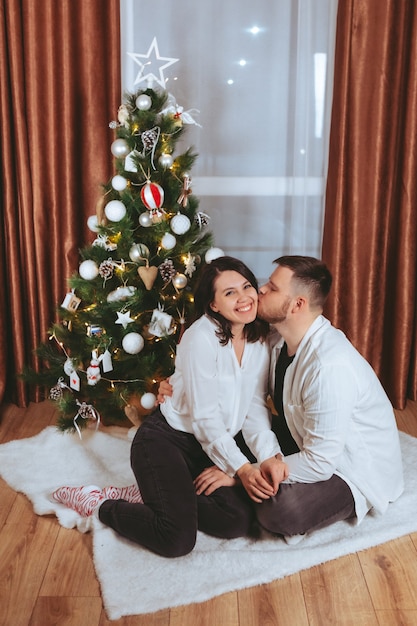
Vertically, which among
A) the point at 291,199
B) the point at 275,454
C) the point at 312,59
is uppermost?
the point at 312,59

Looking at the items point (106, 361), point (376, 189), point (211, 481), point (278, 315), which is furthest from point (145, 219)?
point (376, 189)

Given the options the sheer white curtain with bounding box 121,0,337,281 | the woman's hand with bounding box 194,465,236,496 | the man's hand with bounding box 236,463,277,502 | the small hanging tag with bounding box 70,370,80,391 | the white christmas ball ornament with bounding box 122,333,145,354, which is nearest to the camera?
the man's hand with bounding box 236,463,277,502

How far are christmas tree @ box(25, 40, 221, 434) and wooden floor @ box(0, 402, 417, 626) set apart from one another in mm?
667

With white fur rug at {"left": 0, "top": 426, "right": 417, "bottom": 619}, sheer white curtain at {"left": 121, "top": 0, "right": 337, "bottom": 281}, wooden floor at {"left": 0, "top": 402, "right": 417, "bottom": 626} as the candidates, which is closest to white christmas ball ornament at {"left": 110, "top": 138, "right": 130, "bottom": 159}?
sheer white curtain at {"left": 121, "top": 0, "right": 337, "bottom": 281}

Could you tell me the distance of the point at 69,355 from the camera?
2912 millimetres

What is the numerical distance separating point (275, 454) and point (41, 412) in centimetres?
127

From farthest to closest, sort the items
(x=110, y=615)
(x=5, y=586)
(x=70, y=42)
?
(x=70, y=42) < (x=5, y=586) < (x=110, y=615)

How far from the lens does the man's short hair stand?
223 cm

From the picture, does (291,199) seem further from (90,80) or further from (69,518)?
(69,518)

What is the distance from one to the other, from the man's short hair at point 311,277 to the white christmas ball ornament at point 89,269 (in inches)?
30.2

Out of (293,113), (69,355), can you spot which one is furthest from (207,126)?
(69,355)

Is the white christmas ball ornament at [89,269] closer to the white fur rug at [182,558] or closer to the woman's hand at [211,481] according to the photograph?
the white fur rug at [182,558]

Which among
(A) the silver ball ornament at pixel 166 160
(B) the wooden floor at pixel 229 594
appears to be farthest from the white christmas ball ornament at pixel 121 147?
(B) the wooden floor at pixel 229 594

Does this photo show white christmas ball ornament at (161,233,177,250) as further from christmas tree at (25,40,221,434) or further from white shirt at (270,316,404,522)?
white shirt at (270,316,404,522)
